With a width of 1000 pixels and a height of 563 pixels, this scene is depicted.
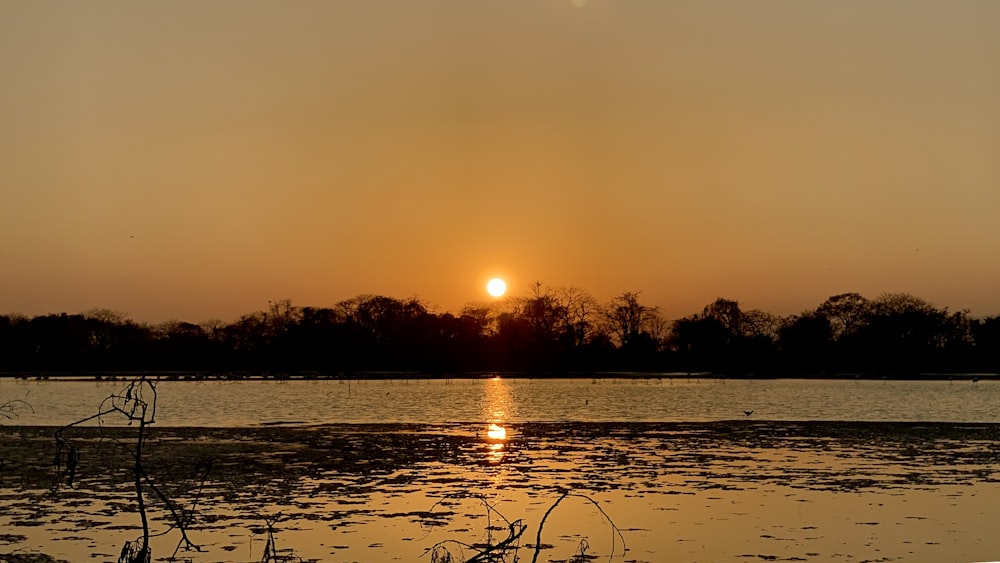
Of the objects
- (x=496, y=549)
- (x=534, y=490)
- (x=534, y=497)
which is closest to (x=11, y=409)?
(x=496, y=549)

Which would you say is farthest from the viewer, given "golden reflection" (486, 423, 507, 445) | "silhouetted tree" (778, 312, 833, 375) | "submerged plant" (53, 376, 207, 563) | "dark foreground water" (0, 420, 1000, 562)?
"silhouetted tree" (778, 312, 833, 375)

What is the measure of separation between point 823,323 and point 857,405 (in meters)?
48.1

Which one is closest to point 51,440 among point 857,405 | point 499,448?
point 499,448

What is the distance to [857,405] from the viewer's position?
143 ft

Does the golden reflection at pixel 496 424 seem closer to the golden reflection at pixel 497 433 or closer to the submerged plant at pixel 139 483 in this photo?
A: the golden reflection at pixel 497 433

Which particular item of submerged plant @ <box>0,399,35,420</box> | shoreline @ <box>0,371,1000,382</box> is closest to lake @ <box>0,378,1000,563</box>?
submerged plant @ <box>0,399,35,420</box>

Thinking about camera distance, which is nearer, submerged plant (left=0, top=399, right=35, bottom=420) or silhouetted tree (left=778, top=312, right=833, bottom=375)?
submerged plant (left=0, top=399, right=35, bottom=420)

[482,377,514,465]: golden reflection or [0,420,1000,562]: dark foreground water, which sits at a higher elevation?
[482,377,514,465]: golden reflection

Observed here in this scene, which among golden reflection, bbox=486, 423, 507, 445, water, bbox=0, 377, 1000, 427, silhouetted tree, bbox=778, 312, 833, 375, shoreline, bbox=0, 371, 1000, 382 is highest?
silhouetted tree, bbox=778, 312, 833, 375

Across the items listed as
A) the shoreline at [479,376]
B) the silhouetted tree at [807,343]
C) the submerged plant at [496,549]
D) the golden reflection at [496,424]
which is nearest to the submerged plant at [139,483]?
the submerged plant at [496,549]

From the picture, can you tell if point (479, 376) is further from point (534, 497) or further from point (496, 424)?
point (534, 497)

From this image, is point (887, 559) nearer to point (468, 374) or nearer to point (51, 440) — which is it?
point (51, 440)

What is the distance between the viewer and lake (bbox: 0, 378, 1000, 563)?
34.4ft

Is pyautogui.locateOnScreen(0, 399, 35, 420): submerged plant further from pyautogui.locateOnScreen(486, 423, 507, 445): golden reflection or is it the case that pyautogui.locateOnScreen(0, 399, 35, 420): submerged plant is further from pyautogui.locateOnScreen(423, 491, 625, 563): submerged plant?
pyautogui.locateOnScreen(486, 423, 507, 445): golden reflection
